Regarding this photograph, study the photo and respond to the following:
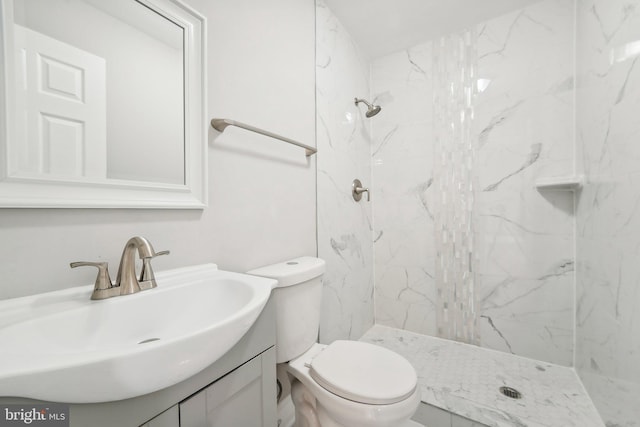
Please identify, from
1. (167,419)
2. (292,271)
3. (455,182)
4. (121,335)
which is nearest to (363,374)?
(292,271)

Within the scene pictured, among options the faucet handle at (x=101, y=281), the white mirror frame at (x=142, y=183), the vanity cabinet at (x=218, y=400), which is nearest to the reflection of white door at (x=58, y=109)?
the white mirror frame at (x=142, y=183)

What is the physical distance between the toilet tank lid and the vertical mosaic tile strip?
1148mm

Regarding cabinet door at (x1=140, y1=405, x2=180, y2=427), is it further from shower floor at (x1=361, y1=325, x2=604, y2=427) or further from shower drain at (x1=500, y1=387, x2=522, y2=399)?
shower drain at (x1=500, y1=387, x2=522, y2=399)

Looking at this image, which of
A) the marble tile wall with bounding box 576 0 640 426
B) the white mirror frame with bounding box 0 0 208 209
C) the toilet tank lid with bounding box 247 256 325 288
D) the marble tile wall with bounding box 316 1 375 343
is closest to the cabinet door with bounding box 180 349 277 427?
the toilet tank lid with bounding box 247 256 325 288

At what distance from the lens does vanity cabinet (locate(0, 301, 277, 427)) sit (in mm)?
423

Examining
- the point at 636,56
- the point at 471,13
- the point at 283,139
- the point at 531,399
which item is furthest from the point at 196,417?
the point at 471,13

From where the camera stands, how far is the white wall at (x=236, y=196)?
0.62m

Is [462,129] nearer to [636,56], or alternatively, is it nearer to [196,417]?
[636,56]

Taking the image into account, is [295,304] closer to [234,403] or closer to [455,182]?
[234,403]

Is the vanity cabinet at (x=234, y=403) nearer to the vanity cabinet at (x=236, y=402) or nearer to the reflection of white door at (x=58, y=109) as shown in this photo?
the vanity cabinet at (x=236, y=402)

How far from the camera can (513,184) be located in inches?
66.2

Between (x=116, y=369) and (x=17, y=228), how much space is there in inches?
18.5

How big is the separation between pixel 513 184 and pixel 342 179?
109 cm

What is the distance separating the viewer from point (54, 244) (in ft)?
2.06
